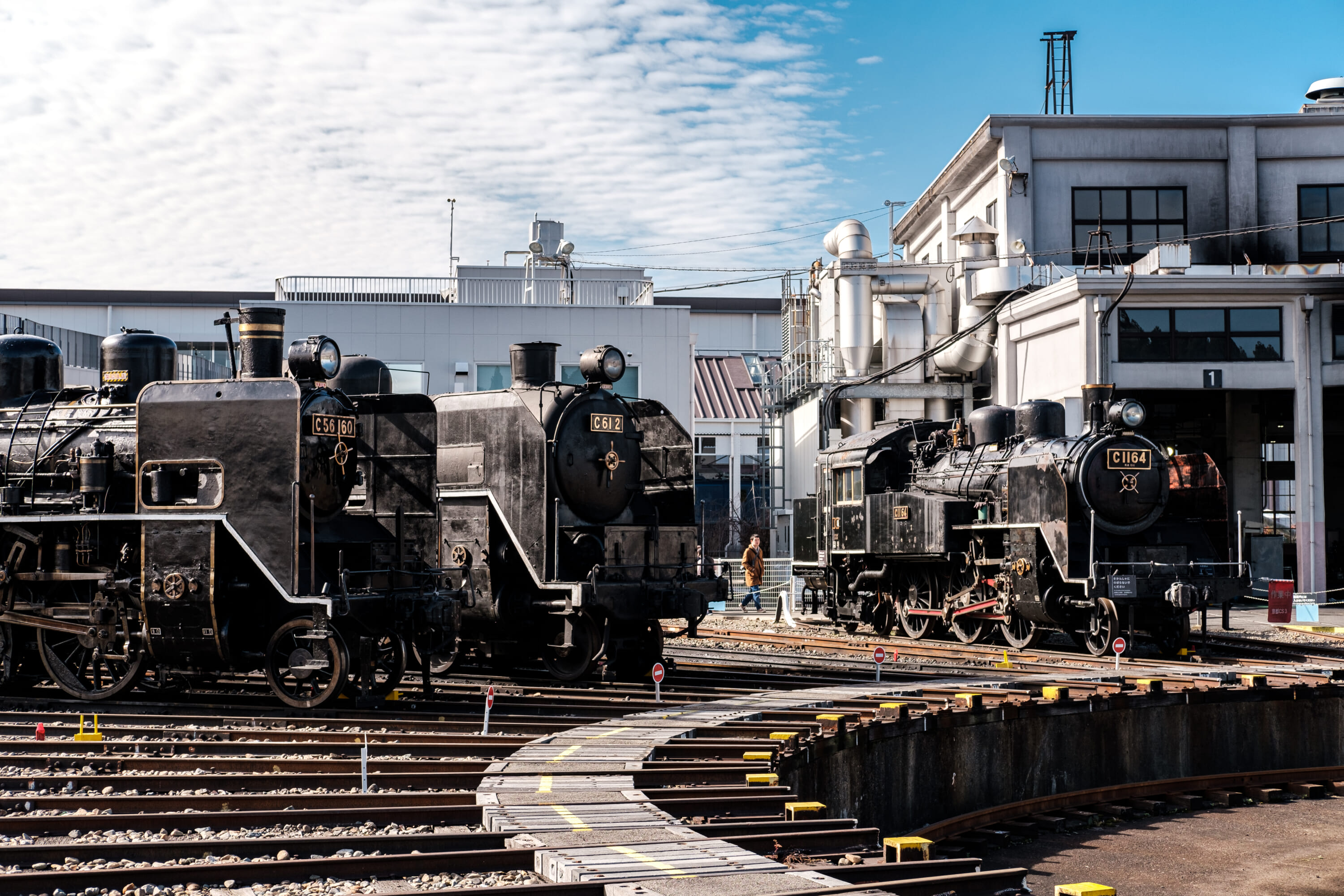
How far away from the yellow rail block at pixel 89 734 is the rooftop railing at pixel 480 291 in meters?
19.8

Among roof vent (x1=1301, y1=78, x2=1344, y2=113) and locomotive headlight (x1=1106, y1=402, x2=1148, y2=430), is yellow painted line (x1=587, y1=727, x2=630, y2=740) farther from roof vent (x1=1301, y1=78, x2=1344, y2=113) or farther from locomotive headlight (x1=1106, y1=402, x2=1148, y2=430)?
roof vent (x1=1301, y1=78, x2=1344, y2=113)

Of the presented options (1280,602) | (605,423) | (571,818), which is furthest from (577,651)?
(1280,602)

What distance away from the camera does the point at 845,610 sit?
2241cm

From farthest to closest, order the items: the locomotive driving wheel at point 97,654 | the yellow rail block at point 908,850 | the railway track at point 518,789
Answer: the locomotive driving wheel at point 97,654, the yellow rail block at point 908,850, the railway track at point 518,789

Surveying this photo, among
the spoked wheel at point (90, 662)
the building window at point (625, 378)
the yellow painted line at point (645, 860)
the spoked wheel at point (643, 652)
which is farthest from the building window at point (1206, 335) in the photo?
the yellow painted line at point (645, 860)

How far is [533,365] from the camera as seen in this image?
561 inches

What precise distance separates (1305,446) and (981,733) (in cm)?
1729

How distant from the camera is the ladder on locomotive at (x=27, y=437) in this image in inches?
503

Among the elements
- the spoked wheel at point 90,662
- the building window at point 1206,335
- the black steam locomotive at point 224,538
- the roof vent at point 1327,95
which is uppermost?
the roof vent at point 1327,95

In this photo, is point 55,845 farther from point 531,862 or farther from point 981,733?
point 981,733

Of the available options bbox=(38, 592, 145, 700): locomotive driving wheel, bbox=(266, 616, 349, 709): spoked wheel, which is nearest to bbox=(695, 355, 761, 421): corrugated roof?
bbox=(38, 592, 145, 700): locomotive driving wheel

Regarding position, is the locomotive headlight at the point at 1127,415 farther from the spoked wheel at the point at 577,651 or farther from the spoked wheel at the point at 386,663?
the spoked wheel at the point at 386,663

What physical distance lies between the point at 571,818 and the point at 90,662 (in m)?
7.31

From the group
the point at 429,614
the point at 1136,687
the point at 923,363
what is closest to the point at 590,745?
the point at 429,614
